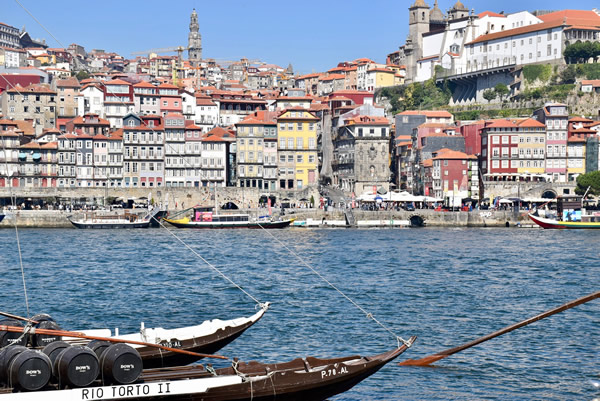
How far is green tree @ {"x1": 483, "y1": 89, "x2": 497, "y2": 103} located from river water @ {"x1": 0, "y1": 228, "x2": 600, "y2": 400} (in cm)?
4776

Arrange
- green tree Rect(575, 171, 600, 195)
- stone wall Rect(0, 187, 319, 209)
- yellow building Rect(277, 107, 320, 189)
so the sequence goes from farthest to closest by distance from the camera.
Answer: yellow building Rect(277, 107, 320, 189) → stone wall Rect(0, 187, 319, 209) → green tree Rect(575, 171, 600, 195)

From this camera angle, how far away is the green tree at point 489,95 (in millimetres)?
110875

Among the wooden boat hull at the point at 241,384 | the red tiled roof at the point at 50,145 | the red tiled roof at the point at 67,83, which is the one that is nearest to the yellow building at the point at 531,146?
the red tiled roof at the point at 50,145

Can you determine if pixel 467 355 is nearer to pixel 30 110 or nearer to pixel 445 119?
pixel 445 119

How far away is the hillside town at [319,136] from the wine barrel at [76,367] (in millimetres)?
71982

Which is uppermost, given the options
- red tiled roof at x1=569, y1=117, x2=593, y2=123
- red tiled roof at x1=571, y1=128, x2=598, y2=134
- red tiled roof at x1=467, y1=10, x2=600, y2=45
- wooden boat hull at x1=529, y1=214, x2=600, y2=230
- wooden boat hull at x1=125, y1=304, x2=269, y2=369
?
red tiled roof at x1=467, y1=10, x2=600, y2=45

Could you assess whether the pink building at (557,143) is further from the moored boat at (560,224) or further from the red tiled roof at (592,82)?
the moored boat at (560,224)

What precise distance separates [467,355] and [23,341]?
35.3 feet

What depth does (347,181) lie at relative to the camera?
9994 cm

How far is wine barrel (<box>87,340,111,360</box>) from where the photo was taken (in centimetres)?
1560

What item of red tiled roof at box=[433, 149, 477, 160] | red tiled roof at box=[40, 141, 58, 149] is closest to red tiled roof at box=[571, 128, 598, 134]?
red tiled roof at box=[433, 149, 477, 160]

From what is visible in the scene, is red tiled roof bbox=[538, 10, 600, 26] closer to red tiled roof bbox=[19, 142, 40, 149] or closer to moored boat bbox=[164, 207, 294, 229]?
moored boat bbox=[164, 207, 294, 229]

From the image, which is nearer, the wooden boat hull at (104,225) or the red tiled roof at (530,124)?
the wooden boat hull at (104,225)

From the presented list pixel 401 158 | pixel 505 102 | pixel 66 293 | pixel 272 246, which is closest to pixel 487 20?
pixel 505 102
